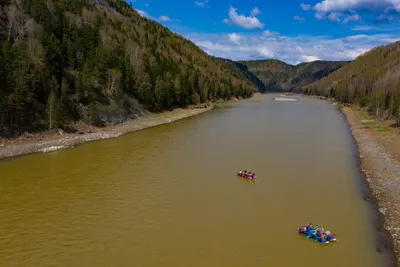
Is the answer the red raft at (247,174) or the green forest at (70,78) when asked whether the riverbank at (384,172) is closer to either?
the red raft at (247,174)

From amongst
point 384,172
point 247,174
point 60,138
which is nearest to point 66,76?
point 60,138

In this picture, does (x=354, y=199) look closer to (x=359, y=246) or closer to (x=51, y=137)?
(x=359, y=246)

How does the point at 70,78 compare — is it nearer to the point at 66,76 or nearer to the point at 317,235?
the point at 66,76

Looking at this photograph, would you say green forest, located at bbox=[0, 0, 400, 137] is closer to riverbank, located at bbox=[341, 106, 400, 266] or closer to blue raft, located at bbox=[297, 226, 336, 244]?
riverbank, located at bbox=[341, 106, 400, 266]

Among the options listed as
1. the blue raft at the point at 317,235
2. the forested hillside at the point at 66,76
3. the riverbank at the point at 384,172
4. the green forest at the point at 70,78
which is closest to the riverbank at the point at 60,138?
the green forest at the point at 70,78

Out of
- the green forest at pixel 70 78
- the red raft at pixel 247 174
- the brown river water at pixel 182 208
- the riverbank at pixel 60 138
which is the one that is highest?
the green forest at pixel 70 78

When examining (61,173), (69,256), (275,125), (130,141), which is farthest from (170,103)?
(69,256)

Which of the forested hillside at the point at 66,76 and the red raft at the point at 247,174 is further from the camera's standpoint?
the forested hillside at the point at 66,76

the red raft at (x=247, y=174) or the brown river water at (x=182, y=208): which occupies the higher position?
the red raft at (x=247, y=174)
